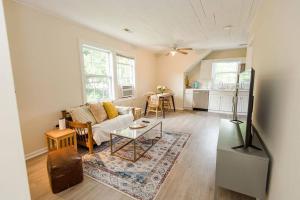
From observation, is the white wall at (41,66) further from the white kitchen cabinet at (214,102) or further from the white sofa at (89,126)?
the white kitchen cabinet at (214,102)

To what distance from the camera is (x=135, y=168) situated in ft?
7.13

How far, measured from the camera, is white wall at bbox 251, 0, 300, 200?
95cm

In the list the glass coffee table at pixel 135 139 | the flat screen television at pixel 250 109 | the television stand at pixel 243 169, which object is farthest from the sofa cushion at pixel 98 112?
the flat screen television at pixel 250 109

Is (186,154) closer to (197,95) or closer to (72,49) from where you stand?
(72,49)

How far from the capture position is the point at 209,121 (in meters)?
4.57

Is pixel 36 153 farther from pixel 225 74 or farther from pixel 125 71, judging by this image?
pixel 225 74

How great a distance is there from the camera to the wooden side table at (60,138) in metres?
2.32

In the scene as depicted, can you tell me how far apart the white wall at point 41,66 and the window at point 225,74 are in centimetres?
470

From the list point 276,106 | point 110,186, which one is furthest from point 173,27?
point 110,186

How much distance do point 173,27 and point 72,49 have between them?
7.25 ft

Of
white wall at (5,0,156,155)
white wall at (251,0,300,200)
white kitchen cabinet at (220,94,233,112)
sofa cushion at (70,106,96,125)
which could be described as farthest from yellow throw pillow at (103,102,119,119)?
white kitchen cabinet at (220,94,233,112)

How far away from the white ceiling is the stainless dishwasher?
8.65 ft

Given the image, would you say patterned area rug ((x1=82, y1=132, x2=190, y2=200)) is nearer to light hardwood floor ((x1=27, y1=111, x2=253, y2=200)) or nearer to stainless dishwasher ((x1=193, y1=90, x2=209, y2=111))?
light hardwood floor ((x1=27, y1=111, x2=253, y2=200))

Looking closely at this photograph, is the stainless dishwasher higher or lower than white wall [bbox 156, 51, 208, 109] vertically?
lower
